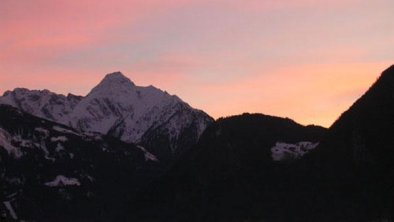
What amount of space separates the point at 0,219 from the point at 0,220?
0.75ft

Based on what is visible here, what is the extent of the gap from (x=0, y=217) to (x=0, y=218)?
0.42m

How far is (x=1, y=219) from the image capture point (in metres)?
181

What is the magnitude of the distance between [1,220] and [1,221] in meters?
0.37

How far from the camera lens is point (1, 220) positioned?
18150 cm

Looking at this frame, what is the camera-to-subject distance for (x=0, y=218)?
178125 mm

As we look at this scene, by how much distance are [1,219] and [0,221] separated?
3.56 metres

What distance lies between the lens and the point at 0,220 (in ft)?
584

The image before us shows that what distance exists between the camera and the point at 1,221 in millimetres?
181750

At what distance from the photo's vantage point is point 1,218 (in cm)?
18075

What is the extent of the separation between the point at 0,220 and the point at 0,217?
80 cm

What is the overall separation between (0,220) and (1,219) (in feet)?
10.4

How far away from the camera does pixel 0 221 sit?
6993 inches

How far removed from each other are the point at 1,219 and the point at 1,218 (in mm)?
479
